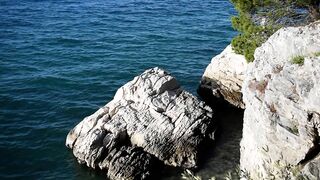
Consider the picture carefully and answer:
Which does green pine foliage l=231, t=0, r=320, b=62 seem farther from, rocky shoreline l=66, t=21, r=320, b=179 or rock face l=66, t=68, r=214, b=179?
rock face l=66, t=68, r=214, b=179

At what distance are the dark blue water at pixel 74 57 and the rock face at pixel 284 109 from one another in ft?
37.8

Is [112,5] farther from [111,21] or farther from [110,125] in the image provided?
[110,125]

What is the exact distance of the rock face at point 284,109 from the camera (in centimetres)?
1909

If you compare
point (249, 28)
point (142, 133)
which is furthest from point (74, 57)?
point (249, 28)

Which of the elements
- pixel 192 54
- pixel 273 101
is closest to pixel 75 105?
pixel 192 54

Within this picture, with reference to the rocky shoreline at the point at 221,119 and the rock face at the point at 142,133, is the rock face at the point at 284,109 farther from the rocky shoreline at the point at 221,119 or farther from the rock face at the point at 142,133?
the rock face at the point at 142,133

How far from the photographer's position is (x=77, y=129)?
30812 millimetres

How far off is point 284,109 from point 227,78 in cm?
1637

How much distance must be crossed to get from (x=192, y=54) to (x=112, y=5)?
Answer: 22655mm

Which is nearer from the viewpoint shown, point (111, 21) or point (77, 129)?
point (77, 129)

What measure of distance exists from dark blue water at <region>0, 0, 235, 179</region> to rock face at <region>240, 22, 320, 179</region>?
37.8 ft

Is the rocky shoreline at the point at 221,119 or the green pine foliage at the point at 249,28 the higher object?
the green pine foliage at the point at 249,28

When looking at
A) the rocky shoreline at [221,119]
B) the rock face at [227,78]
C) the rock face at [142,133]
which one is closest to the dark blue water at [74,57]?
the rock face at [142,133]

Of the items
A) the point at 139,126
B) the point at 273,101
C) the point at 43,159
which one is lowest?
the point at 43,159
